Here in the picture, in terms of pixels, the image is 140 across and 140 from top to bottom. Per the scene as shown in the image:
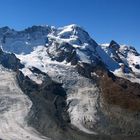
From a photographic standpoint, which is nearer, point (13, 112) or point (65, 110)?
point (13, 112)

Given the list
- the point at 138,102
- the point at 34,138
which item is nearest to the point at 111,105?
the point at 138,102

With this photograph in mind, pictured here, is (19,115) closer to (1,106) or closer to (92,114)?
(1,106)

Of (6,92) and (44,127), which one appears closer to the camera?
(44,127)

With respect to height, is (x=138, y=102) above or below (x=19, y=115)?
above

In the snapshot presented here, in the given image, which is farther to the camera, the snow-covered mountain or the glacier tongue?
the snow-covered mountain

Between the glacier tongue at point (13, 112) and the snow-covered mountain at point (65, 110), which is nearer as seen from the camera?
the glacier tongue at point (13, 112)

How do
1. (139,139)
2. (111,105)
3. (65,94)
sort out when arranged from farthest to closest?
(65,94) < (111,105) < (139,139)

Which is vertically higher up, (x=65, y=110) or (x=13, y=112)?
(x=65, y=110)

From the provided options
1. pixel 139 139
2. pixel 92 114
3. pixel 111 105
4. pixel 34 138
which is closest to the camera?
pixel 34 138
